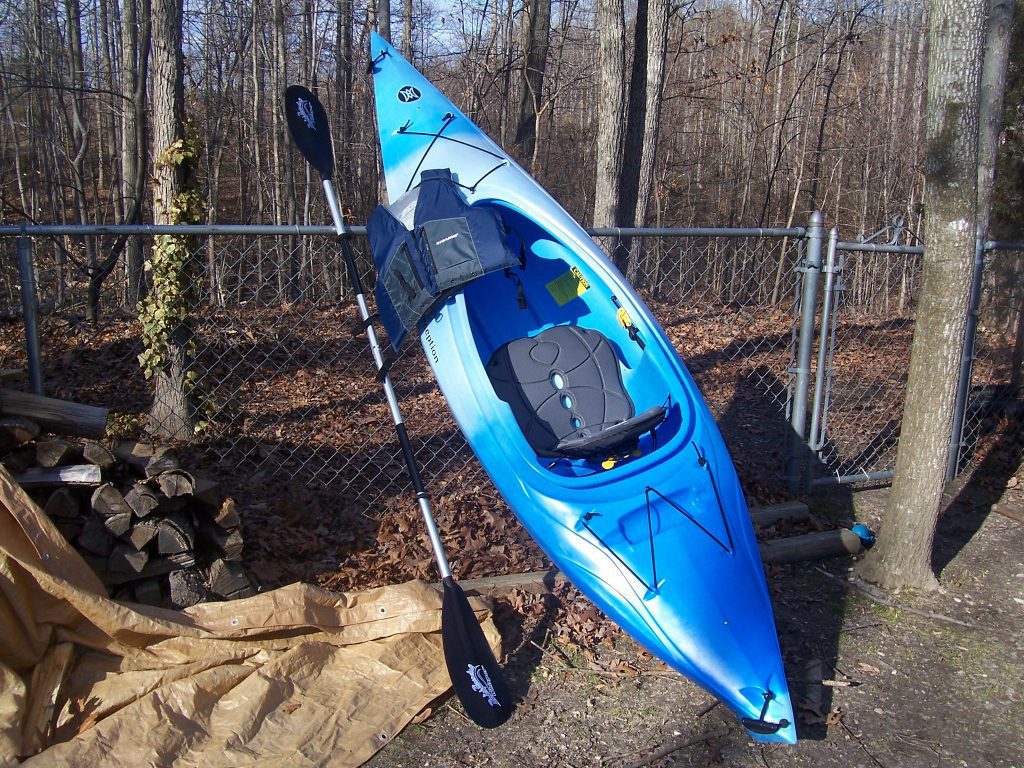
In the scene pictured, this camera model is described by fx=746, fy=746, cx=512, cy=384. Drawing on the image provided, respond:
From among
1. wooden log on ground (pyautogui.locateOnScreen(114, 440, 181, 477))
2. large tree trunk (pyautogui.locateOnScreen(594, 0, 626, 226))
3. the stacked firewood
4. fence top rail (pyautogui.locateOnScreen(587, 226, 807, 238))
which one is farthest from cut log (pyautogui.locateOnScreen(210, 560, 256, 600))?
large tree trunk (pyautogui.locateOnScreen(594, 0, 626, 226))

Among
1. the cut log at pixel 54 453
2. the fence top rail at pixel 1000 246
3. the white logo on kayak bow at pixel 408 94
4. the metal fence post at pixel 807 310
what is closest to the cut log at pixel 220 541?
the cut log at pixel 54 453

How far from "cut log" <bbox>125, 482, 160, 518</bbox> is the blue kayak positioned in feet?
4.25

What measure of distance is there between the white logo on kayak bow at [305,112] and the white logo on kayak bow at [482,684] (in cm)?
312

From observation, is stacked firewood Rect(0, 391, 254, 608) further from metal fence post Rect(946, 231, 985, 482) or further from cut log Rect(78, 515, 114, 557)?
metal fence post Rect(946, 231, 985, 482)

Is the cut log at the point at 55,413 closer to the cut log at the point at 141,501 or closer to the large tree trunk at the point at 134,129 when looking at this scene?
the cut log at the point at 141,501

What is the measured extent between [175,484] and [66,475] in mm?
439

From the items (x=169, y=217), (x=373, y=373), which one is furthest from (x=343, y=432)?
(x=169, y=217)

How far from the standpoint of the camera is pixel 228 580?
10.8ft

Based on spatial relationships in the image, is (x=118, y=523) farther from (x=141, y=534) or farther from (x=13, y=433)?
(x=13, y=433)

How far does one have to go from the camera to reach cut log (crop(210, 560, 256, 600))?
3.28m

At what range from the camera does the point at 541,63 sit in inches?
476

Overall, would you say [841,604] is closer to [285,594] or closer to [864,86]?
[285,594]

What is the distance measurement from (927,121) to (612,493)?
7.71 feet

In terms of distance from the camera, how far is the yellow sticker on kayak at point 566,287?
4.32m
